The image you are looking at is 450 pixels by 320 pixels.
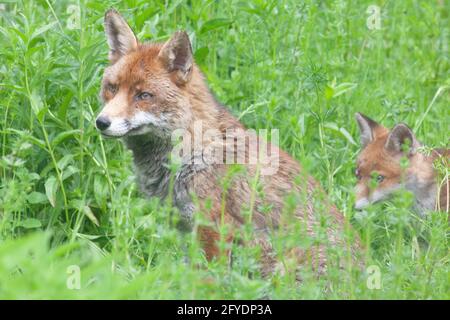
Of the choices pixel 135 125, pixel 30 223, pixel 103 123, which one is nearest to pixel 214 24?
pixel 135 125

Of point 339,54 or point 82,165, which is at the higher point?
point 339,54

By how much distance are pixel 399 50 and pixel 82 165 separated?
419cm

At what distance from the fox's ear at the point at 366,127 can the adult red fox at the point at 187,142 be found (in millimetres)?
1256

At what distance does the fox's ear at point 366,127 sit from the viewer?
7689 mm

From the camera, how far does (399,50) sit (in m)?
9.77

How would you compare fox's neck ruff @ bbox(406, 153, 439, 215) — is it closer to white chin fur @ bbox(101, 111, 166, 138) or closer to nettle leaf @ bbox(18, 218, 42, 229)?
white chin fur @ bbox(101, 111, 166, 138)

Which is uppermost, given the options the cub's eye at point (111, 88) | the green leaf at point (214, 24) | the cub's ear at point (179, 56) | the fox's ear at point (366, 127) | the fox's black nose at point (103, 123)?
the green leaf at point (214, 24)

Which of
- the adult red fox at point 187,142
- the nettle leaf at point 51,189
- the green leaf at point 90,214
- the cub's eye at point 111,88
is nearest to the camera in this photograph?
the adult red fox at point 187,142

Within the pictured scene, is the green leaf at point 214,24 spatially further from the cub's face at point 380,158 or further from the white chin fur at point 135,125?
the white chin fur at point 135,125

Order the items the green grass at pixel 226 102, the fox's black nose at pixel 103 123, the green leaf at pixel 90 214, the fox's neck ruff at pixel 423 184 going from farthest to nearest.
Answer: the fox's neck ruff at pixel 423 184
the green leaf at pixel 90 214
the fox's black nose at pixel 103 123
the green grass at pixel 226 102

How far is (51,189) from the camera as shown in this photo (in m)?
6.71

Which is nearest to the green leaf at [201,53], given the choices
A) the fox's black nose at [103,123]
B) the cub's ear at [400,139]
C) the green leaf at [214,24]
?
the green leaf at [214,24]
